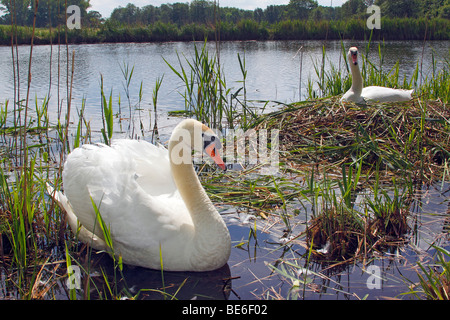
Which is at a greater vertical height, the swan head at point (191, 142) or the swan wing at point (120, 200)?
the swan head at point (191, 142)

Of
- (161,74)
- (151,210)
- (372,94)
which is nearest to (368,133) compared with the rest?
(372,94)

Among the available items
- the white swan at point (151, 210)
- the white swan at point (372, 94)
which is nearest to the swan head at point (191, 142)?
the white swan at point (151, 210)

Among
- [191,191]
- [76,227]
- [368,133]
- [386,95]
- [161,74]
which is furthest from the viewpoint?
[161,74]

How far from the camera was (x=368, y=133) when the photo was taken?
534cm

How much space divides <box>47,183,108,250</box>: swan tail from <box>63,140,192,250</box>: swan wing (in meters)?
0.13

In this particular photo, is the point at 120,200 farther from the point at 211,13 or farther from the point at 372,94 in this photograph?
the point at 211,13

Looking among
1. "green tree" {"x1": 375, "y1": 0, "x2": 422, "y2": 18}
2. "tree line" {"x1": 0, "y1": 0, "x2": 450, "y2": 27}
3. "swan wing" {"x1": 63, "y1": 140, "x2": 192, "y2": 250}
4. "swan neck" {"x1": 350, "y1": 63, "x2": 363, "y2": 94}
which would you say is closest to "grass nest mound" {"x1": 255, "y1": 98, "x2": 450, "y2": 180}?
"swan neck" {"x1": 350, "y1": 63, "x2": 363, "y2": 94}

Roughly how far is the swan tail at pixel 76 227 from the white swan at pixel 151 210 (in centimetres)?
1

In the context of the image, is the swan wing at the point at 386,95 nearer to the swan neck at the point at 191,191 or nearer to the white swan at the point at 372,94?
the white swan at the point at 372,94

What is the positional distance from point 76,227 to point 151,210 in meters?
0.78

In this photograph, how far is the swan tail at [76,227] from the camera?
3251 mm

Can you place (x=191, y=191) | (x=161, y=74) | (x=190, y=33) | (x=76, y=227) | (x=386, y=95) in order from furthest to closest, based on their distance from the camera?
(x=190, y=33)
(x=161, y=74)
(x=386, y=95)
(x=76, y=227)
(x=191, y=191)

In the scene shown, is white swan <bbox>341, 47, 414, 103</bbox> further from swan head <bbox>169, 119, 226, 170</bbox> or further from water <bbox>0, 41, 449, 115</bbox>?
swan head <bbox>169, 119, 226, 170</bbox>

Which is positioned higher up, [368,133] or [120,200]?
[368,133]
